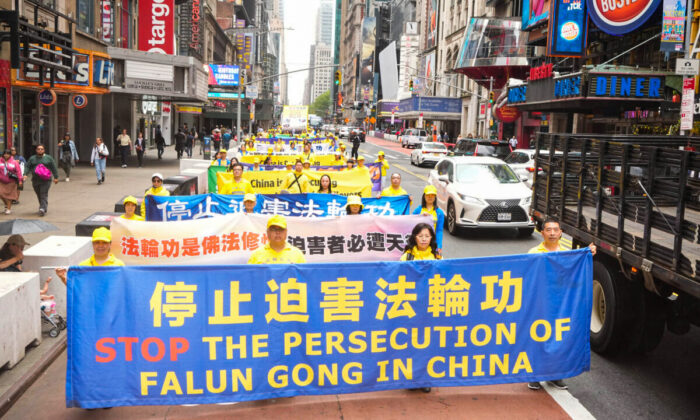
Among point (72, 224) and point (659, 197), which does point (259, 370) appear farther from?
point (72, 224)

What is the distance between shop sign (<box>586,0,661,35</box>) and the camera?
24.6m

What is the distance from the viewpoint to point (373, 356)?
18.4ft

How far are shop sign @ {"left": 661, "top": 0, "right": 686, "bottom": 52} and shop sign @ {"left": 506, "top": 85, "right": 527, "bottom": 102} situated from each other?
17.9 m

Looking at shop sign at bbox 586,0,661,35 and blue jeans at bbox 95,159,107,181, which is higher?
shop sign at bbox 586,0,661,35

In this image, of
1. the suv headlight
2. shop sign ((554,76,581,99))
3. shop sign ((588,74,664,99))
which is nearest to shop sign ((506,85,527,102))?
shop sign ((554,76,581,99))

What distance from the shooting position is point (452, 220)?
48.6ft

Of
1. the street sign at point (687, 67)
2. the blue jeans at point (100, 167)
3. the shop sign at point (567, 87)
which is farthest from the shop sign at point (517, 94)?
the blue jeans at point (100, 167)

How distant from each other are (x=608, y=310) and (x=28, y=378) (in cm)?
583

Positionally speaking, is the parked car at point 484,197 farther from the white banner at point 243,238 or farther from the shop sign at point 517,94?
the shop sign at point 517,94

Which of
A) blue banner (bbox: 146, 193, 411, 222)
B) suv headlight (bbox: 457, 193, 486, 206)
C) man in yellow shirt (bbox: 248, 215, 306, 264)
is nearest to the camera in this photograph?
man in yellow shirt (bbox: 248, 215, 306, 264)

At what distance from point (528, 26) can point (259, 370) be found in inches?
1588

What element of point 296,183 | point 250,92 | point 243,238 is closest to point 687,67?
point 296,183

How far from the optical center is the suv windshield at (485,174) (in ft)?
49.2

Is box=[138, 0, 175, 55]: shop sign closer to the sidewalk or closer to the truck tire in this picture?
the sidewalk
